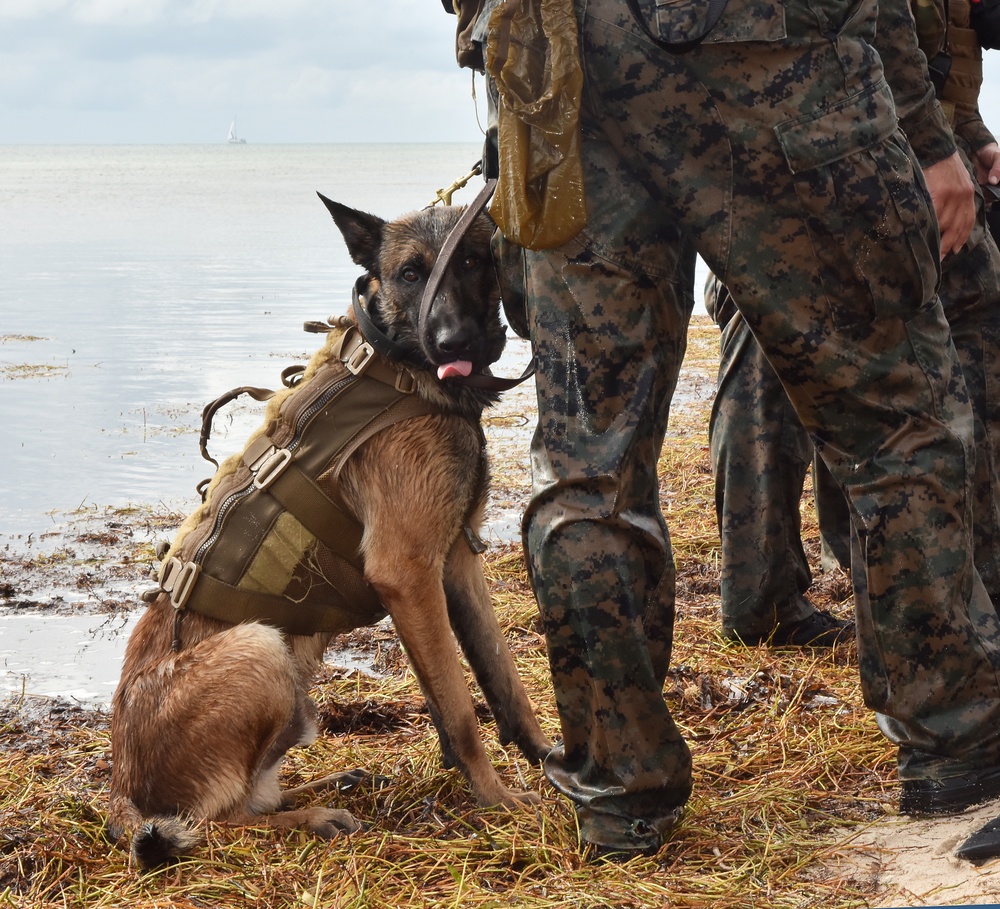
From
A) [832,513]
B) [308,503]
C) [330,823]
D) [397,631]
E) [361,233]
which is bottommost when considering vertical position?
[330,823]

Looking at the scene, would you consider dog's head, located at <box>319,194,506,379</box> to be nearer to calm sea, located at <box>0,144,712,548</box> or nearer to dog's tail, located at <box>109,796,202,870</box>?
dog's tail, located at <box>109,796,202,870</box>

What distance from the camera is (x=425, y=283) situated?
10.8 feet

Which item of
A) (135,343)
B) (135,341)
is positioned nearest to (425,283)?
(135,343)

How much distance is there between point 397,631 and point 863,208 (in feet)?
5.28

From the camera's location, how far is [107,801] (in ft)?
10.0

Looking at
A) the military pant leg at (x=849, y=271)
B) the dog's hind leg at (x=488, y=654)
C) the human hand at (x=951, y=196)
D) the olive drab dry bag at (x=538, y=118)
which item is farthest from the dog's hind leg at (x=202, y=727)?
the human hand at (x=951, y=196)

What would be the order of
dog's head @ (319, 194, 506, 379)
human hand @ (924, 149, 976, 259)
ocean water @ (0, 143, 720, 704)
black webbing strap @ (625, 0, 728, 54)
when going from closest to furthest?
black webbing strap @ (625, 0, 728, 54), human hand @ (924, 149, 976, 259), dog's head @ (319, 194, 506, 379), ocean water @ (0, 143, 720, 704)

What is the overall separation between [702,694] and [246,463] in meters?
1.57

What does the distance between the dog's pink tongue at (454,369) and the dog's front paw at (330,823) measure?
1.19 m

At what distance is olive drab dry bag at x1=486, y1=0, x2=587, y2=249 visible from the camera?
2191 mm

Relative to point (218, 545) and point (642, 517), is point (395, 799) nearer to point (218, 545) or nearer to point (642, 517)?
point (218, 545)

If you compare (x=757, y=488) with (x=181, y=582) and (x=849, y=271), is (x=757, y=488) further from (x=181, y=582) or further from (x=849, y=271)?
(x=181, y=582)

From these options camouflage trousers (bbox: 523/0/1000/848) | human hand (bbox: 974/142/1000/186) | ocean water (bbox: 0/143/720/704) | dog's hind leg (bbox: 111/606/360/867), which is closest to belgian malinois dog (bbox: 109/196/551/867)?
dog's hind leg (bbox: 111/606/360/867)

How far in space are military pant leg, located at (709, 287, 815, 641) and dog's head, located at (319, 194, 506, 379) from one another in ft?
3.02
